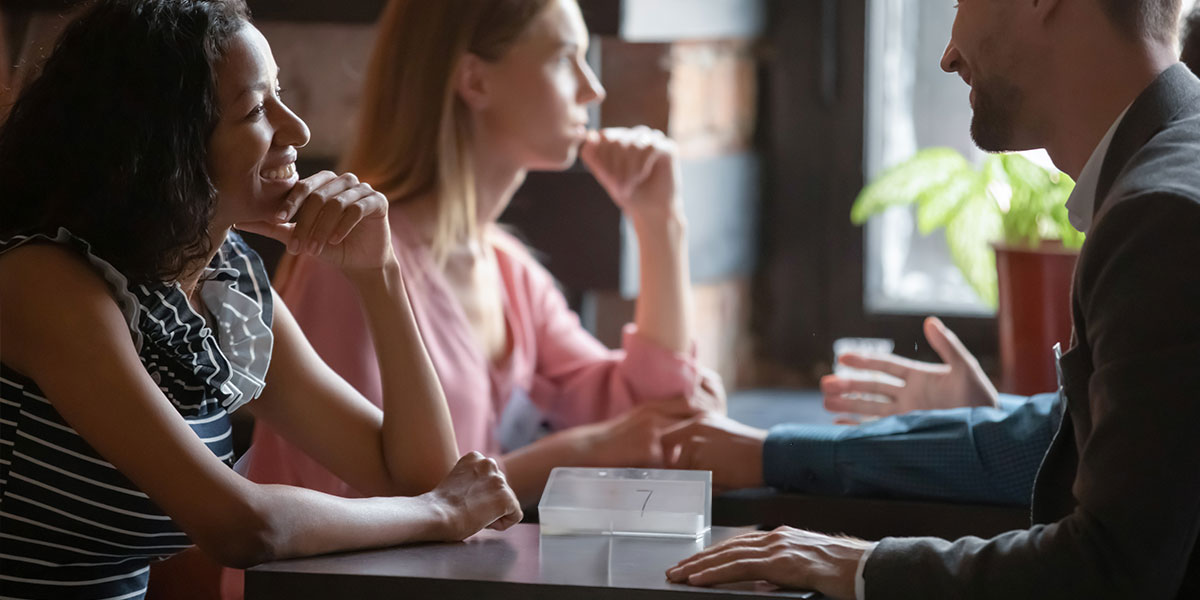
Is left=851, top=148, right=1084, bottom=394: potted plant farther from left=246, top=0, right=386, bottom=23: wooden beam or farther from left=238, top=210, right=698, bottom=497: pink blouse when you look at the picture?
left=246, top=0, right=386, bottom=23: wooden beam

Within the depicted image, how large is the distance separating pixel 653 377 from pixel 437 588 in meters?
0.92

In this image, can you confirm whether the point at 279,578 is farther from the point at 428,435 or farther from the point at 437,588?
the point at 428,435

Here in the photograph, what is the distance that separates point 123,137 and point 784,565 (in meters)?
0.69

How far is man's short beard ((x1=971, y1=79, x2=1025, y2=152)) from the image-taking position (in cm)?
121

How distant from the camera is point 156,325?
4.07 ft

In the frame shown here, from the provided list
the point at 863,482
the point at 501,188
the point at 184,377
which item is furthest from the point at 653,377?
the point at 184,377

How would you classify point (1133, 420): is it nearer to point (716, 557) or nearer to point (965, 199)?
point (716, 557)

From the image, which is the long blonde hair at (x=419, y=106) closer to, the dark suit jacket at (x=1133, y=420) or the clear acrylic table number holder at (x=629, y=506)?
the clear acrylic table number holder at (x=629, y=506)

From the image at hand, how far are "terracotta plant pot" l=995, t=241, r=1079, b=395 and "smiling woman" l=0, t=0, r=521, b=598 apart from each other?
103 centimetres

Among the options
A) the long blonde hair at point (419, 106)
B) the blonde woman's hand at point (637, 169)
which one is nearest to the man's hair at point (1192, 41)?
the blonde woman's hand at point (637, 169)

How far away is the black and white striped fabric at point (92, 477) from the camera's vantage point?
1.21 m

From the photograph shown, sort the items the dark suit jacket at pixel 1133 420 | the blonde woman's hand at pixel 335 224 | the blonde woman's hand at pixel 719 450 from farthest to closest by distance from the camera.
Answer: the blonde woman's hand at pixel 719 450 < the blonde woman's hand at pixel 335 224 < the dark suit jacket at pixel 1133 420

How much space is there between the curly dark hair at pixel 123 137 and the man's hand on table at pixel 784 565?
0.56 m

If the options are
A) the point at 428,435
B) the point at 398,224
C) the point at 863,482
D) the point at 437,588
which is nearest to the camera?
the point at 437,588
